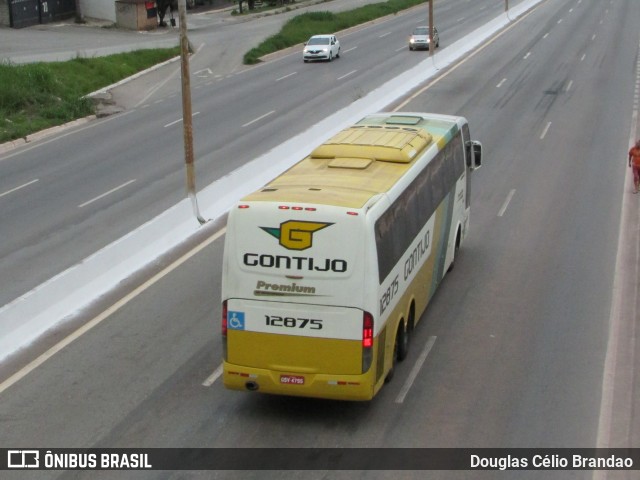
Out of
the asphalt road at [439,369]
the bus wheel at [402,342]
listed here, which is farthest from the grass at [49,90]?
the bus wheel at [402,342]

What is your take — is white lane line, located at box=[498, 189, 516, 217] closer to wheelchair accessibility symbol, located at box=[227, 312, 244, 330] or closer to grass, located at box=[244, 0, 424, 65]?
wheelchair accessibility symbol, located at box=[227, 312, 244, 330]

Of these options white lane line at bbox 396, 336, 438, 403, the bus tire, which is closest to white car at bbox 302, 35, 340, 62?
the bus tire

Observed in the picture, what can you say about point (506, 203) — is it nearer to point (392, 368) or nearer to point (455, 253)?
point (455, 253)

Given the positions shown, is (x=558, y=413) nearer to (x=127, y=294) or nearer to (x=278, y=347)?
(x=278, y=347)

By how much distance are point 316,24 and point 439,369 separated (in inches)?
2299

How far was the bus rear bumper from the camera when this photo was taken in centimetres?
1281

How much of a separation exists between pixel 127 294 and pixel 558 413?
27.8 feet

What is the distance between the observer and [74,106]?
41.0 meters

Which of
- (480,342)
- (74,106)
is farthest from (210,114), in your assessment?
(480,342)

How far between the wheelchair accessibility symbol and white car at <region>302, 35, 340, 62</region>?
146 feet

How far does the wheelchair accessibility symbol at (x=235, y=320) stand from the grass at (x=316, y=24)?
45.2 metres

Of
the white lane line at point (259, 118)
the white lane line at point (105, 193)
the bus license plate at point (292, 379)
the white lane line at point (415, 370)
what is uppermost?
the bus license plate at point (292, 379)

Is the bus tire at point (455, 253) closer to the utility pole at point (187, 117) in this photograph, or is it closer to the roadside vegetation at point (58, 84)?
the utility pole at point (187, 117)

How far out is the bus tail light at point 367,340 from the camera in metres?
12.7
